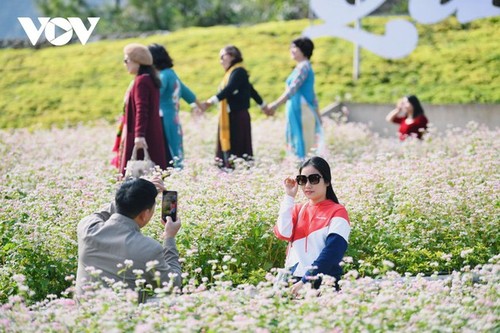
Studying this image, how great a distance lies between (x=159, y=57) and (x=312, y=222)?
4.06 m

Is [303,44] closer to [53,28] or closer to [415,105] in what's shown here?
[415,105]

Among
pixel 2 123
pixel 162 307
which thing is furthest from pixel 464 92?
pixel 162 307

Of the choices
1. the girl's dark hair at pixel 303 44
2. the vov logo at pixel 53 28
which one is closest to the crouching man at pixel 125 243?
the girl's dark hair at pixel 303 44

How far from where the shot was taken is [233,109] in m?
9.47

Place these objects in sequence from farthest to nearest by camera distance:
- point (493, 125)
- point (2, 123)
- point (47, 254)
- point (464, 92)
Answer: point (2, 123) → point (464, 92) → point (493, 125) → point (47, 254)

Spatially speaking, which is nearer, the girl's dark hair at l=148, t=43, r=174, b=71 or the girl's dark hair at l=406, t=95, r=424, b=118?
the girl's dark hair at l=148, t=43, r=174, b=71

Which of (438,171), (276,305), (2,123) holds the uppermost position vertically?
(276,305)

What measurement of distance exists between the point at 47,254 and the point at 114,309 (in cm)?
200

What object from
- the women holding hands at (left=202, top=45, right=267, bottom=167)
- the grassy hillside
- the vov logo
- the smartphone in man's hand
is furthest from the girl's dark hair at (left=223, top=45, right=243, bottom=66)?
the grassy hillside

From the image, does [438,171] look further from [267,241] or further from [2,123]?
[2,123]

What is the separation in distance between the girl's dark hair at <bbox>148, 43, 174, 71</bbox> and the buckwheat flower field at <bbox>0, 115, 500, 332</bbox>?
0.93 meters

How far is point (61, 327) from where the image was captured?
3730mm

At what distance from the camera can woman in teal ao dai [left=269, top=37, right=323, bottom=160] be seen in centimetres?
977

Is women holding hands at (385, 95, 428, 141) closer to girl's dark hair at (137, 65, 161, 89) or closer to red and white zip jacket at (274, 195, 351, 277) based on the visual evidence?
girl's dark hair at (137, 65, 161, 89)
